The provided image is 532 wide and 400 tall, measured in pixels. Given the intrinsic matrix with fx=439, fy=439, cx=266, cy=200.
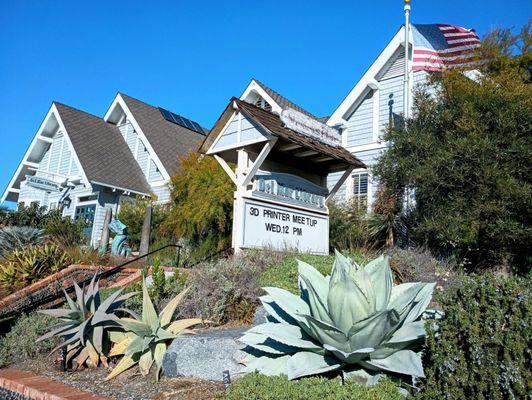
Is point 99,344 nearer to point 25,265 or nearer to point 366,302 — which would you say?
point 366,302

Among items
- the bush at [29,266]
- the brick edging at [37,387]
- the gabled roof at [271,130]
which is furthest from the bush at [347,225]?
the brick edging at [37,387]

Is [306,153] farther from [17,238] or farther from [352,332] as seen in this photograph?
[17,238]

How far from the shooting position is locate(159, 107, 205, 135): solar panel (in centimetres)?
2584

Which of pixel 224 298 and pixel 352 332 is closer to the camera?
pixel 352 332

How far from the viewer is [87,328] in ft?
17.1

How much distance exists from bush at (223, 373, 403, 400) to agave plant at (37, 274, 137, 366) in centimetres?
249

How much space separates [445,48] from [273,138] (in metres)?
10.0

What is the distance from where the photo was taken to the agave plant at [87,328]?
5066mm

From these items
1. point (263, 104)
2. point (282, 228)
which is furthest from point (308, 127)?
point (263, 104)

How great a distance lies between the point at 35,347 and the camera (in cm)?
588

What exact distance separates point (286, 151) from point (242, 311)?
4.18 meters

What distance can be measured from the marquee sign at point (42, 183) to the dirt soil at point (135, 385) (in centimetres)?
1830

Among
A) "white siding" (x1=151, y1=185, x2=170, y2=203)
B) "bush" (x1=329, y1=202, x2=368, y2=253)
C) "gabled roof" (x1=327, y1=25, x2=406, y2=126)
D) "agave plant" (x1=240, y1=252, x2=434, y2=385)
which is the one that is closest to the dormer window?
"gabled roof" (x1=327, y1=25, x2=406, y2=126)

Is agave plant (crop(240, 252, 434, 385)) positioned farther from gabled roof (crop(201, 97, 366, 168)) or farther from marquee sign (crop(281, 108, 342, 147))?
marquee sign (crop(281, 108, 342, 147))
